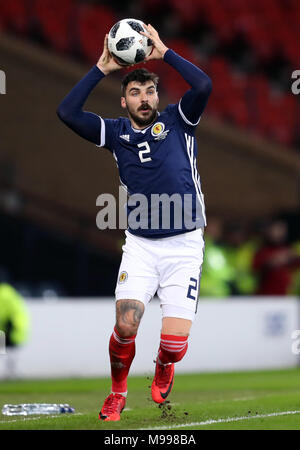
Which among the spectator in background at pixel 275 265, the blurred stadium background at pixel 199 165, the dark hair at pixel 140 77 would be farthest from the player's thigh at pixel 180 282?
the spectator in background at pixel 275 265

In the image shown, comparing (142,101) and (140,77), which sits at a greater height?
(140,77)

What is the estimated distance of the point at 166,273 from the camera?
586 cm

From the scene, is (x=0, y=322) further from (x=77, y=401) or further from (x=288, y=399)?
(x=288, y=399)

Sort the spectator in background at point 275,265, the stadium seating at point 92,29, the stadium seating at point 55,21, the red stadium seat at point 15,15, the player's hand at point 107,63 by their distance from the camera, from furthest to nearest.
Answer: the stadium seating at point 92,29, the stadium seating at point 55,21, the red stadium seat at point 15,15, the spectator in background at point 275,265, the player's hand at point 107,63

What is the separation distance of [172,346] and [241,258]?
27.5ft

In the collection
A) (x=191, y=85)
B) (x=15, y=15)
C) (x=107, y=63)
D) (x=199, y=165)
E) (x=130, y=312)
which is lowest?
(x=130, y=312)

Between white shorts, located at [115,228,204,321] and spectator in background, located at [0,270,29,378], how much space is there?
542cm

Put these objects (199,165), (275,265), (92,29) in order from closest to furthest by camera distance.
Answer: (275,265)
(92,29)
(199,165)

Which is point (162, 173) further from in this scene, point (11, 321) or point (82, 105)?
point (11, 321)

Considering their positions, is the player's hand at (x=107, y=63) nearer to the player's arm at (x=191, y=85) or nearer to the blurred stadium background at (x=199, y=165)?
the player's arm at (x=191, y=85)

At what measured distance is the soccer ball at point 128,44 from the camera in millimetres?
5905

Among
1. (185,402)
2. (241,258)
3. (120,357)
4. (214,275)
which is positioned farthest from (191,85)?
(241,258)

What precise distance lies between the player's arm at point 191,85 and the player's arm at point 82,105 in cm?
38

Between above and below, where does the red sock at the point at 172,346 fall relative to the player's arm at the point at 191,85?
below
